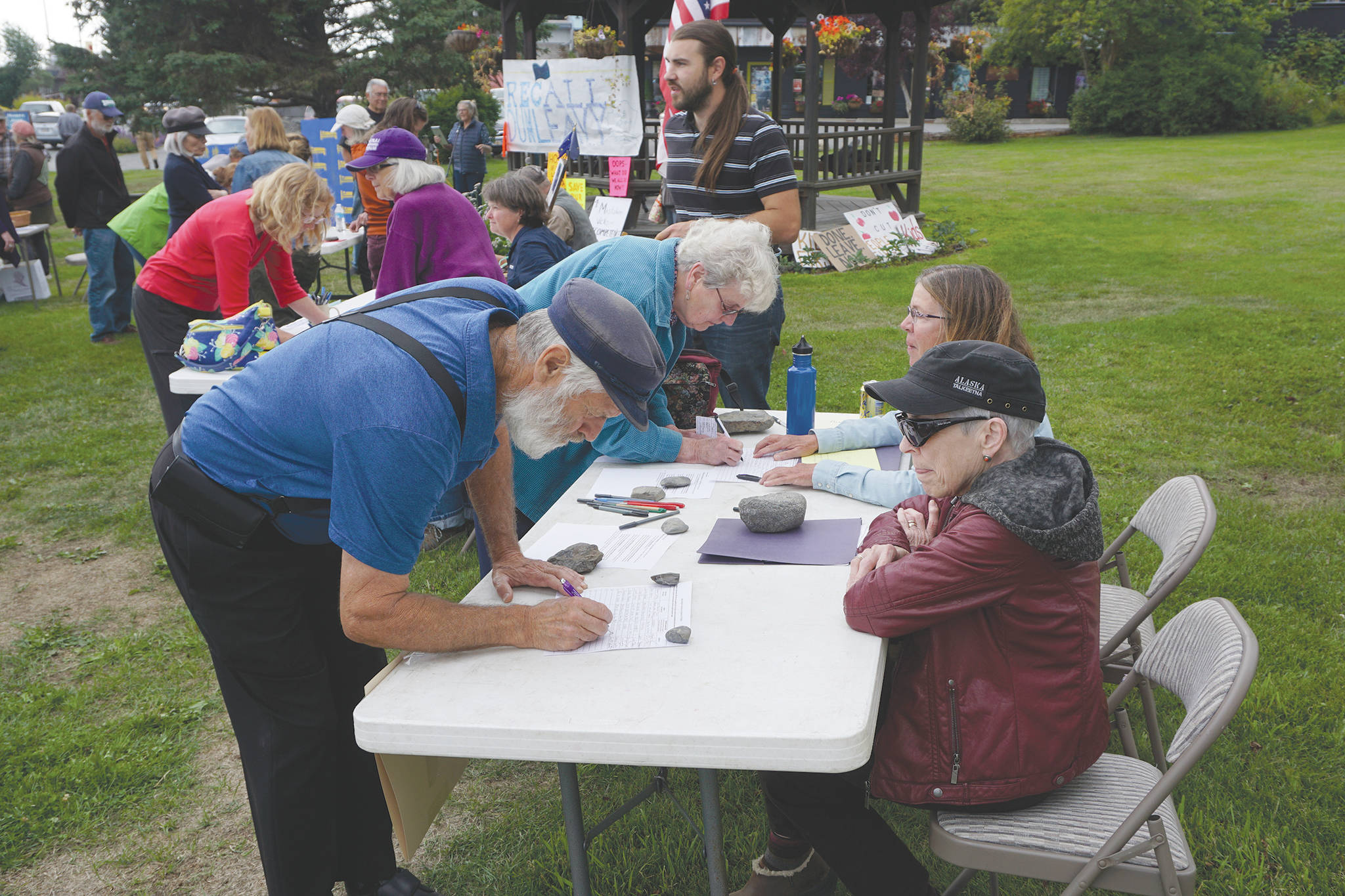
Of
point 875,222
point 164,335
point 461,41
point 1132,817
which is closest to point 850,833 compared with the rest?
point 1132,817

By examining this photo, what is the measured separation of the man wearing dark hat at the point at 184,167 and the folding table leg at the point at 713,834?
18.2 ft

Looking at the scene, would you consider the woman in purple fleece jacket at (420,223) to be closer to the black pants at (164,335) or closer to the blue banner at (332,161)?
the black pants at (164,335)

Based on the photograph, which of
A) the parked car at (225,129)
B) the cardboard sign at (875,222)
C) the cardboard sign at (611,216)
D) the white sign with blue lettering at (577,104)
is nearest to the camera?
the white sign with blue lettering at (577,104)

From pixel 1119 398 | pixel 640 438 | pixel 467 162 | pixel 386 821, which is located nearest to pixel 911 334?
pixel 640 438

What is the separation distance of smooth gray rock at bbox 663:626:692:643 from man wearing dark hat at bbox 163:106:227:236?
17.8 feet

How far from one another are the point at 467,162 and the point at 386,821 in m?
12.0

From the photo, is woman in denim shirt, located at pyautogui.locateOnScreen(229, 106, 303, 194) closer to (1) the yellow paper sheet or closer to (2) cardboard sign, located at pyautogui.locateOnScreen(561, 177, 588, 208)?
(2) cardboard sign, located at pyautogui.locateOnScreen(561, 177, 588, 208)

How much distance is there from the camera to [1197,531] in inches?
85.3

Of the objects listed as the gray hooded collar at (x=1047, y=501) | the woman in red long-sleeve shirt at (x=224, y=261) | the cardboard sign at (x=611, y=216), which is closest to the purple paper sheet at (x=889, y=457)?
the gray hooded collar at (x=1047, y=501)

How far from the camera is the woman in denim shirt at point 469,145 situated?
42.3 feet

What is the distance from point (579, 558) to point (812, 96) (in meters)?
9.29

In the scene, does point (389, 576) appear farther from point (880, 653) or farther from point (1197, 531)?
point (1197, 531)

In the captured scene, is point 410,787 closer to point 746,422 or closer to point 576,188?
point 746,422

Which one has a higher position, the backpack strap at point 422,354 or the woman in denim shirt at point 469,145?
the woman in denim shirt at point 469,145
